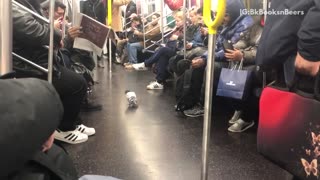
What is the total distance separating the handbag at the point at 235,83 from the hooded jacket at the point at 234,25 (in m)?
0.36

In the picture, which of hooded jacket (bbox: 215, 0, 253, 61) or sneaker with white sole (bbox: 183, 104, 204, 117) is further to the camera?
sneaker with white sole (bbox: 183, 104, 204, 117)

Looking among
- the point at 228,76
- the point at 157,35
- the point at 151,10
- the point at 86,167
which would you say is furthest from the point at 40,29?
the point at 151,10

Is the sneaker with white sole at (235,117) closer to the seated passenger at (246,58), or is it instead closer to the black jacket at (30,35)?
the seated passenger at (246,58)

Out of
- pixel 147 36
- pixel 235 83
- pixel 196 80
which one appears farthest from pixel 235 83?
pixel 147 36

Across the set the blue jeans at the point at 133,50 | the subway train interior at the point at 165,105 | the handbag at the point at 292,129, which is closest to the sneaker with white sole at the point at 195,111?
the subway train interior at the point at 165,105

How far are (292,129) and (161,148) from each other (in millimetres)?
1474

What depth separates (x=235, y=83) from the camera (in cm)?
312

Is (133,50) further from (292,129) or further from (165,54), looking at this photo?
(292,129)

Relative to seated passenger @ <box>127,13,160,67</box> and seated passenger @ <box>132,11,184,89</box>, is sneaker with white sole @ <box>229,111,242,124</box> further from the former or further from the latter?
seated passenger @ <box>127,13,160,67</box>

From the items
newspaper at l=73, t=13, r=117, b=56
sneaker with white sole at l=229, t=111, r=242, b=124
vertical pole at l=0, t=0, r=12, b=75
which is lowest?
sneaker with white sole at l=229, t=111, r=242, b=124

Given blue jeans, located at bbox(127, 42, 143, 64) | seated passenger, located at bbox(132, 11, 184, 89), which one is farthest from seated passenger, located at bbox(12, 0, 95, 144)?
blue jeans, located at bbox(127, 42, 143, 64)

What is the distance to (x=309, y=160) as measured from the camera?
153 centimetres

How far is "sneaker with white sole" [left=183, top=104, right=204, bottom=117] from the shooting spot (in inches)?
157

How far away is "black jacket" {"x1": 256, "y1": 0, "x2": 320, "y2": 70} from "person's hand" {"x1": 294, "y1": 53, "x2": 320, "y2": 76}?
17 mm
